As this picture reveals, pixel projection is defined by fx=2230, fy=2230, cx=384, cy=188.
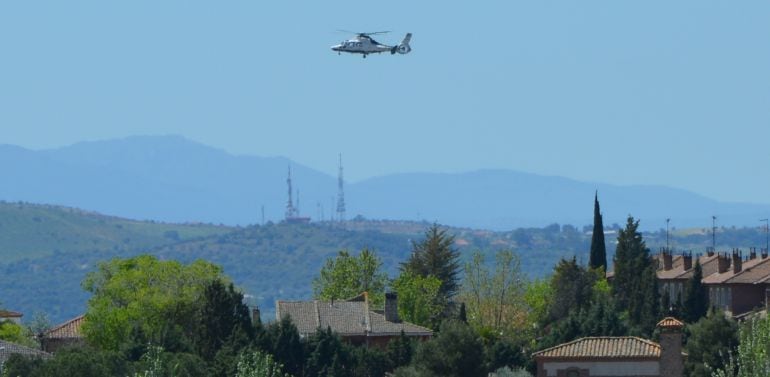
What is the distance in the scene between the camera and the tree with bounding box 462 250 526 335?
13100cm

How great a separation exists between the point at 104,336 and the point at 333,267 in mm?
37356

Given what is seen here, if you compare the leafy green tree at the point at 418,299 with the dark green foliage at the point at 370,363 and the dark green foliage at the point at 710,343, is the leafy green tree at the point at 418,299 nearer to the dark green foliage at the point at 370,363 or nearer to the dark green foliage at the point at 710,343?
the dark green foliage at the point at 370,363

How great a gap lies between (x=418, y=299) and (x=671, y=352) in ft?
160

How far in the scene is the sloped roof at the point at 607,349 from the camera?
8669 cm

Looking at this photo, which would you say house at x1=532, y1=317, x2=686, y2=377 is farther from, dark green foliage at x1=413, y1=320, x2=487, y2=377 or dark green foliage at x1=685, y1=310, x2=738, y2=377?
dark green foliage at x1=413, y1=320, x2=487, y2=377

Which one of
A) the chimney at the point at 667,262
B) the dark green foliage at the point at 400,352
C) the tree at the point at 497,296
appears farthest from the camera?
the chimney at the point at 667,262

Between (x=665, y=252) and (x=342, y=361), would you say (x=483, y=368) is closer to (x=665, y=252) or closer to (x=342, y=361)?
(x=342, y=361)

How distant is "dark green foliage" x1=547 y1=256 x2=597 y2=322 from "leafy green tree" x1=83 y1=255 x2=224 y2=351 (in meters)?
20.3

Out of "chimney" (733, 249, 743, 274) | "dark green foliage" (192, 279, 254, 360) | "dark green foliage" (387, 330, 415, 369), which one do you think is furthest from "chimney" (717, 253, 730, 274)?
"dark green foliage" (192, 279, 254, 360)

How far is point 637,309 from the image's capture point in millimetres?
113500

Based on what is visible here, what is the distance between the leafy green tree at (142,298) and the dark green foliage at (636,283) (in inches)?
853

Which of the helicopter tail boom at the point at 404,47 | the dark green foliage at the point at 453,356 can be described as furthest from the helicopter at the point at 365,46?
the dark green foliage at the point at 453,356

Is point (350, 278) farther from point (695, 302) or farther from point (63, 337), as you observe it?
point (695, 302)

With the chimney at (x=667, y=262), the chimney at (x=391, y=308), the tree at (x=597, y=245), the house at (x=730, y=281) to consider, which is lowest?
the chimney at (x=391, y=308)
